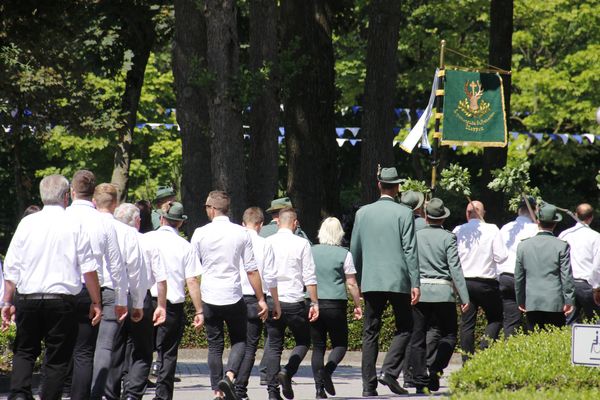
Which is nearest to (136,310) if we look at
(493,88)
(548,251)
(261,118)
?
(548,251)

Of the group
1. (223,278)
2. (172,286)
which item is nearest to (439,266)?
(223,278)

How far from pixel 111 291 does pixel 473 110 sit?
11.8m

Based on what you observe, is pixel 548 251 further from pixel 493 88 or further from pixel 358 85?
pixel 358 85

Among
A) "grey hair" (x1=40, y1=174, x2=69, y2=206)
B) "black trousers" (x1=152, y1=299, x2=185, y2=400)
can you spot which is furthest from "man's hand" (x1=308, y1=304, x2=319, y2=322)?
"grey hair" (x1=40, y1=174, x2=69, y2=206)

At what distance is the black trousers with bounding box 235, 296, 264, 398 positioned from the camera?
1206 centimetres

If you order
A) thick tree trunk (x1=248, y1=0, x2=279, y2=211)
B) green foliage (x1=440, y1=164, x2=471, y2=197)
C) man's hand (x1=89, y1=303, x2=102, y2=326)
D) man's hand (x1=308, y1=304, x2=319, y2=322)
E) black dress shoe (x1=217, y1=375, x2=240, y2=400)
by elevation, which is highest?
thick tree trunk (x1=248, y1=0, x2=279, y2=211)

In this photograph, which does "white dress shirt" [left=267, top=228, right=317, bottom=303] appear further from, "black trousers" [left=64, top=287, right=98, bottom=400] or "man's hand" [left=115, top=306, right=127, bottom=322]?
"black trousers" [left=64, top=287, right=98, bottom=400]

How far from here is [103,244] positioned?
32.9 feet

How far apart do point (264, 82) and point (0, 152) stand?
30.5 m

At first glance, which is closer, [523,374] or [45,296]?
[523,374]

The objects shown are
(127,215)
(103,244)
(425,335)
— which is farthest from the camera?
(425,335)

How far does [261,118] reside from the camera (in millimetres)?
21297

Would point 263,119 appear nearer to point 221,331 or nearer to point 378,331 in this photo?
point 378,331

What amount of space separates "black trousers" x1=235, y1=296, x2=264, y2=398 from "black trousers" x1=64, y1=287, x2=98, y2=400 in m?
2.19
